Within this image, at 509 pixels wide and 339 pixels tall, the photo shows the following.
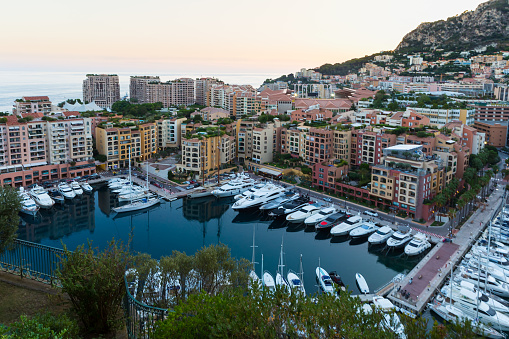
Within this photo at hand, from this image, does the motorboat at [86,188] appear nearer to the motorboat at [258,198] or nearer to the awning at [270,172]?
the motorboat at [258,198]

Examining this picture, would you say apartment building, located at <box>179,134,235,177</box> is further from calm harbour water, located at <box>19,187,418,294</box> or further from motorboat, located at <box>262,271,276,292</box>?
motorboat, located at <box>262,271,276,292</box>

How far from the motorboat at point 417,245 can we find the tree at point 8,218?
14248 mm

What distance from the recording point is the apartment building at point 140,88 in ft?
193

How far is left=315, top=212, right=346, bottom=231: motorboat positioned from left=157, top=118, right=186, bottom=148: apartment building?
17746 millimetres

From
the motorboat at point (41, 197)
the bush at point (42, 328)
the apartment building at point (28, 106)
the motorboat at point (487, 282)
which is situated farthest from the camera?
the apartment building at point (28, 106)

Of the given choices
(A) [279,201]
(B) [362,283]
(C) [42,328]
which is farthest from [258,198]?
(C) [42,328]

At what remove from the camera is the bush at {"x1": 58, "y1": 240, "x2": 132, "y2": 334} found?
207 inches

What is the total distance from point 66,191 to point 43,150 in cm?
417

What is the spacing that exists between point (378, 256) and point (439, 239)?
288cm

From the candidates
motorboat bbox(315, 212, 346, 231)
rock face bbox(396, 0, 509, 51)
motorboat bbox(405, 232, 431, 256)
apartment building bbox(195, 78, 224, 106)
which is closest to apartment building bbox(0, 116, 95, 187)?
motorboat bbox(315, 212, 346, 231)

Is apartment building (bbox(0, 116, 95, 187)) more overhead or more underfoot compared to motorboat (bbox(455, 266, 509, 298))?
more overhead

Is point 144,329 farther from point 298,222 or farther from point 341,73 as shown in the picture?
point 341,73

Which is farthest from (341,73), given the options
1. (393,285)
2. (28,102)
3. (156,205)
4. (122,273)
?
(122,273)

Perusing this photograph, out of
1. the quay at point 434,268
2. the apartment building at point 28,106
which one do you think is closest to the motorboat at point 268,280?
the quay at point 434,268
